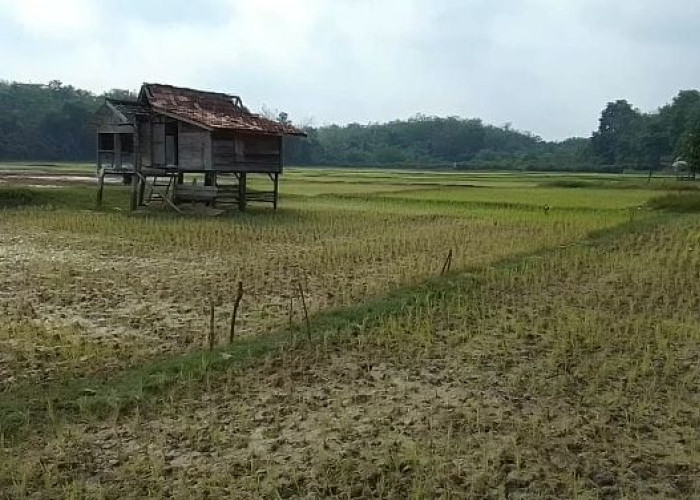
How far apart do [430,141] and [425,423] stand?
94.2 metres

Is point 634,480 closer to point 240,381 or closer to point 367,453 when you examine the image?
A: point 367,453

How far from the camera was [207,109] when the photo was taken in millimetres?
23156

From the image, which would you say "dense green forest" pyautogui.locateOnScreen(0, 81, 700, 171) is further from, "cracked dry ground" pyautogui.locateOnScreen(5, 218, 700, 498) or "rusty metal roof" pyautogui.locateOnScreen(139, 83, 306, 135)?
Result: "cracked dry ground" pyautogui.locateOnScreen(5, 218, 700, 498)

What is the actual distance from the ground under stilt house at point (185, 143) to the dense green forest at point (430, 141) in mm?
20292

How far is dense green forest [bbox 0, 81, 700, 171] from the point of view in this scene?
202 ft

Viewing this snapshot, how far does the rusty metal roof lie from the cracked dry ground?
1441 cm

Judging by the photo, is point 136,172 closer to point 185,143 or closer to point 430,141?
point 185,143

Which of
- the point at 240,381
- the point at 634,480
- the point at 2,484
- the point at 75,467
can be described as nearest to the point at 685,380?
the point at 634,480

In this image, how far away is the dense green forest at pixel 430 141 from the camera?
202 feet

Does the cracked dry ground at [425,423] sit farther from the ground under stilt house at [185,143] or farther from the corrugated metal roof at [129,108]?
the corrugated metal roof at [129,108]

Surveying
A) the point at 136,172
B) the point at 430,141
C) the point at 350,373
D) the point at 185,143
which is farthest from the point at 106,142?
the point at 430,141

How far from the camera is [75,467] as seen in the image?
4691mm

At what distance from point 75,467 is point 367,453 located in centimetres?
184

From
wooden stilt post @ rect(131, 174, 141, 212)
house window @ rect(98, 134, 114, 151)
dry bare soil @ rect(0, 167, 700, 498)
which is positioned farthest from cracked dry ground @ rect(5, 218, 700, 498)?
house window @ rect(98, 134, 114, 151)
